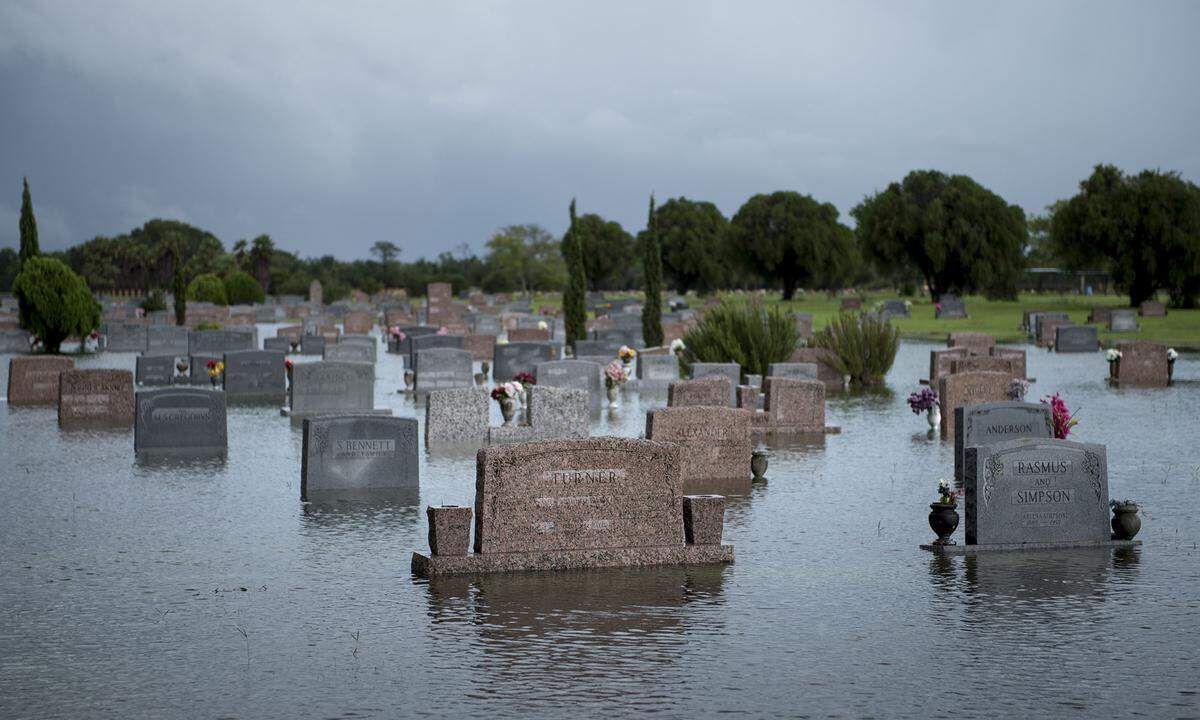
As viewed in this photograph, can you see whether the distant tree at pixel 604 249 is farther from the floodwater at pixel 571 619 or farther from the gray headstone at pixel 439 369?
the floodwater at pixel 571 619

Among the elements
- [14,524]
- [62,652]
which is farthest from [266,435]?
[62,652]

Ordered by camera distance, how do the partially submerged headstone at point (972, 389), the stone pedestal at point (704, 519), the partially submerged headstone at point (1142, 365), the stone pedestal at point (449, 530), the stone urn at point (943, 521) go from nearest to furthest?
the stone pedestal at point (449, 530) < the stone pedestal at point (704, 519) < the stone urn at point (943, 521) < the partially submerged headstone at point (972, 389) < the partially submerged headstone at point (1142, 365)

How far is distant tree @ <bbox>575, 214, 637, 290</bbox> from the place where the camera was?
145 meters

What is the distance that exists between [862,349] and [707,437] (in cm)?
1701

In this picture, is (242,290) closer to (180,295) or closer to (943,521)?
(180,295)

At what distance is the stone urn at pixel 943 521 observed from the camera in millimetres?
13633

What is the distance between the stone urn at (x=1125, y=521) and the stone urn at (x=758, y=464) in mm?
5550

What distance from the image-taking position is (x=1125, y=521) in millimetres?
13742

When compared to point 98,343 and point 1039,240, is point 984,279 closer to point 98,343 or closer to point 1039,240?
point 98,343

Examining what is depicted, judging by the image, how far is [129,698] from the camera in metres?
9.04

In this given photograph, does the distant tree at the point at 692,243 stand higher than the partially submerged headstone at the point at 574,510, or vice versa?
the distant tree at the point at 692,243

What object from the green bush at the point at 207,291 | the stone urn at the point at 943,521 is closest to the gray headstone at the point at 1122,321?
the stone urn at the point at 943,521

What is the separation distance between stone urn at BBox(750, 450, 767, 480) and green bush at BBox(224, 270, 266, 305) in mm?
78923

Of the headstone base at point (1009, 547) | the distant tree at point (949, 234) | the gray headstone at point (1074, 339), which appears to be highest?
the distant tree at point (949, 234)
